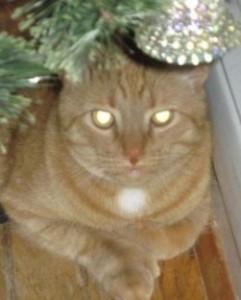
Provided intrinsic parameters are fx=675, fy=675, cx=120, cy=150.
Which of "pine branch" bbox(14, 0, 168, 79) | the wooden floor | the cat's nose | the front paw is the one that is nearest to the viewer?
"pine branch" bbox(14, 0, 168, 79)

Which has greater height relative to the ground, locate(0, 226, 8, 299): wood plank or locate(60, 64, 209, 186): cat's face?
locate(60, 64, 209, 186): cat's face

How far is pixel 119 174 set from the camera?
1217 mm

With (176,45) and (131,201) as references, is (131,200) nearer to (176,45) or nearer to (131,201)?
(131,201)

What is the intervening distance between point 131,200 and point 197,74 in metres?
0.28

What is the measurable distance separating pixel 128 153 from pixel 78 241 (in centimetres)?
31

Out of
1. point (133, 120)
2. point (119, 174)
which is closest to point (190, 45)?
point (133, 120)

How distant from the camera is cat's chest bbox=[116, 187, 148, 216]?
130cm

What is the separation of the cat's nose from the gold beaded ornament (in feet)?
1.12

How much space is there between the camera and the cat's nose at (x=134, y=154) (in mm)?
1140

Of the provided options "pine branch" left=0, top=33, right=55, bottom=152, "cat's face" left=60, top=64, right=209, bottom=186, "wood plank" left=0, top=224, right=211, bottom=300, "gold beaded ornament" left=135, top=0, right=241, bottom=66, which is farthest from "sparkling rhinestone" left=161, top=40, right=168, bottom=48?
"wood plank" left=0, top=224, right=211, bottom=300

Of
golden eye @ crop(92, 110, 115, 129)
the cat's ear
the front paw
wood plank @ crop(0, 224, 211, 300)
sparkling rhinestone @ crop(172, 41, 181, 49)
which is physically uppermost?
sparkling rhinestone @ crop(172, 41, 181, 49)

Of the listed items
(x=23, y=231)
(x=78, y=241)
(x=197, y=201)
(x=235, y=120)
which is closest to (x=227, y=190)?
(x=197, y=201)

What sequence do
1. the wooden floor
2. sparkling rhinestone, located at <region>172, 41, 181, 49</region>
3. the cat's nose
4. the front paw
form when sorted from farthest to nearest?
the wooden floor → the front paw → the cat's nose → sparkling rhinestone, located at <region>172, 41, 181, 49</region>

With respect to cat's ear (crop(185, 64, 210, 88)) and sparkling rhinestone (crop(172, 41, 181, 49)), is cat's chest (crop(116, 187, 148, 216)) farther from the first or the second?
sparkling rhinestone (crop(172, 41, 181, 49))
